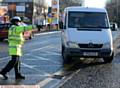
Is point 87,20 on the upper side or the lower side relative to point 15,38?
lower

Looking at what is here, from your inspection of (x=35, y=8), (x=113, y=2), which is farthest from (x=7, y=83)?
(x=113, y=2)

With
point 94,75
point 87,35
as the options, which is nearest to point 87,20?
point 87,35

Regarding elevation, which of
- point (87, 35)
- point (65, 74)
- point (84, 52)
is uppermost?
point (87, 35)

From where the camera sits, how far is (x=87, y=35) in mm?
16562

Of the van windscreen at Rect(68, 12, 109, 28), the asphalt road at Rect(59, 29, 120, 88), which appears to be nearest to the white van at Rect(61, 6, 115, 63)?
the van windscreen at Rect(68, 12, 109, 28)

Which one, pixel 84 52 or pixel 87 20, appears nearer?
pixel 84 52

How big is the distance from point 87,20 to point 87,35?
122 cm

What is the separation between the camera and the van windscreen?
17.4 meters

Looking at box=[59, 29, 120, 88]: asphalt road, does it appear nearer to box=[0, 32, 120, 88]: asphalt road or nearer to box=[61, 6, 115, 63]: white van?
box=[0, 32, 120, 88]: asphalt road

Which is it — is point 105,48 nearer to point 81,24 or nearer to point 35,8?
point 81,24

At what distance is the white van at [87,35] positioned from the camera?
1644cm

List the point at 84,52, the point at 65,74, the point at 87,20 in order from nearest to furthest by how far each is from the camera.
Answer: the point at 65,74
the point at 84,52
the point at 87,20

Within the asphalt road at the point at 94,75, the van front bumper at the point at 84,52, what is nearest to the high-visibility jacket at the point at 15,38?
the asphalt road at the point at 94,75

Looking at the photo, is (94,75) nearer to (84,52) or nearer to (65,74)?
(65,74)
